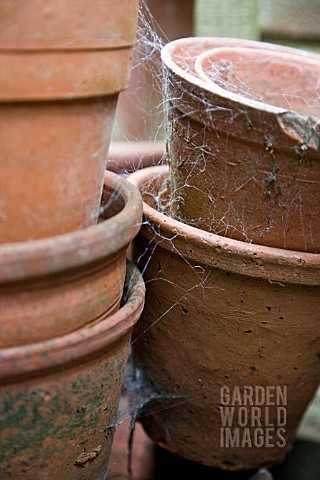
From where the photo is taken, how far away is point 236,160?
0.94 meters

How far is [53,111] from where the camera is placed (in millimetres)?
722

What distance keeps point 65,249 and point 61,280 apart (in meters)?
0.05

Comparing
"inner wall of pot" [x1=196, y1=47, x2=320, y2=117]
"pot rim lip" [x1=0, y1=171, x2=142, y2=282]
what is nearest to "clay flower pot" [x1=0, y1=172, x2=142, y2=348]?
"pot rim lip" [x1=0, y1=171, x2=142, y2=282]

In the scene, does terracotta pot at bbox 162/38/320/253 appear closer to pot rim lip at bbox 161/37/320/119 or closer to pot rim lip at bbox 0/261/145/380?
pot rim lip at bbox 161/37/320/119

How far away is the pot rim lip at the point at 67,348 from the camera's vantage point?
71 centimetres

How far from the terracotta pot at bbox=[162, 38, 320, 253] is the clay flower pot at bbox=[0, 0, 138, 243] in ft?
0.63

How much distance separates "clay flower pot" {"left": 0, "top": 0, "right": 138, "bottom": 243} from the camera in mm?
668

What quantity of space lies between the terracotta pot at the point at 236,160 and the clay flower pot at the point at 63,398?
22 centimetres

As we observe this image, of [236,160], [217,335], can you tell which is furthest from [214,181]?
[217,335]

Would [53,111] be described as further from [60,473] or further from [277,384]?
[277,384]

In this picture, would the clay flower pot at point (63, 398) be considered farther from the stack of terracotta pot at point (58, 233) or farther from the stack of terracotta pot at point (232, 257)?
the stack of terracotta pot at point (232, 257)

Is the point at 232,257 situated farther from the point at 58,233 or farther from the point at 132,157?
the point at 132,157

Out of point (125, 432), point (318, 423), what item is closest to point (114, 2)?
point (125, 432)

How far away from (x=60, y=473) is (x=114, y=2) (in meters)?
0.66
